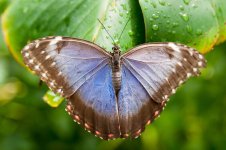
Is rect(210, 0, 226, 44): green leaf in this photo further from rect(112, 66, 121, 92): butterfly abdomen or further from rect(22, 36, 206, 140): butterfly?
rect(112, 66, 121, 92): butterfly abdomen

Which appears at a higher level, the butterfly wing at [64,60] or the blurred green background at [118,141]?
the butterfly wing at [64,60]

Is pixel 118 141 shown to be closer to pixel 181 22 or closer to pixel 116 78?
pixel 116 78

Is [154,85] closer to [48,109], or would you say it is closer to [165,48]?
[165,48]

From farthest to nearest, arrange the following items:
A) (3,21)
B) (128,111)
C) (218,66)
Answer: (218,66), (128,111), (3,21)

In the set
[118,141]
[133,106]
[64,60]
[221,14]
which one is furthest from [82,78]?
[118,141]

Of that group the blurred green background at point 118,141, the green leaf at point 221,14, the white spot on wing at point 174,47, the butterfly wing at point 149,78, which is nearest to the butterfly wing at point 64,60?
the butterfly wing at point 149,78

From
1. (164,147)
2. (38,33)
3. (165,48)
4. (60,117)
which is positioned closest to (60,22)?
(38,33)

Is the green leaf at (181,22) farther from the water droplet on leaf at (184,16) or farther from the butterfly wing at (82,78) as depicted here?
the butterfly wing at (82,78)
